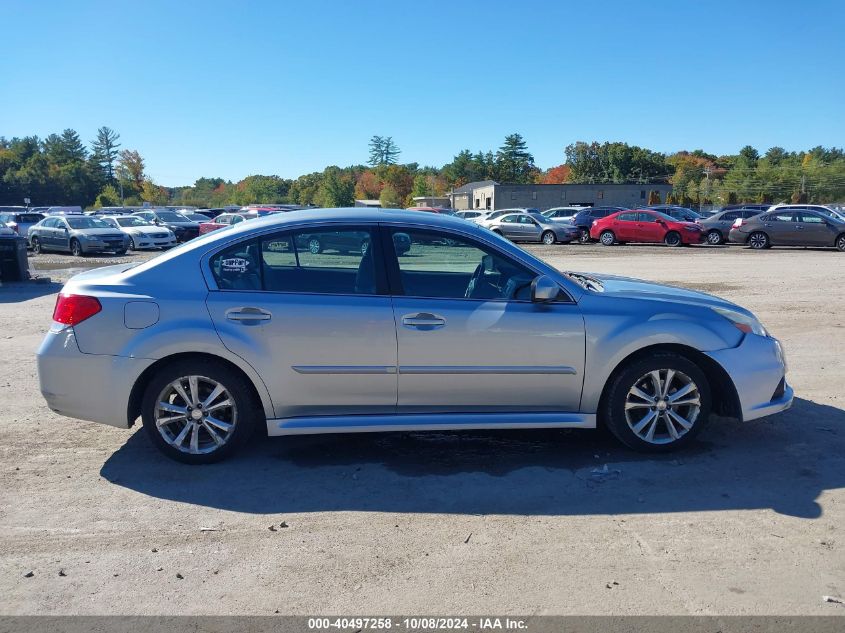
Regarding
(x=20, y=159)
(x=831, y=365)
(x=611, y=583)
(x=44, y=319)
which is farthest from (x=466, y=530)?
(x=20, y=159)

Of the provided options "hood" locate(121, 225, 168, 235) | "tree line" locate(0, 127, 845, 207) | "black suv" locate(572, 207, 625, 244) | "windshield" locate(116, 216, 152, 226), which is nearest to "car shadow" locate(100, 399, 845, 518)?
"hood" locate(121, 225, 168, 235)

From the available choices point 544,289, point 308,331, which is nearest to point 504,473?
point 544,289

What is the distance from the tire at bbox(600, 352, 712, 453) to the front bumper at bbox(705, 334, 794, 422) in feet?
0.66

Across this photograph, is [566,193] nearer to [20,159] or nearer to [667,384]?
[667,384]

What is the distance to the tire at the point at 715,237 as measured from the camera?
28328 millimetres

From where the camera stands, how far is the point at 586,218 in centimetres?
3173

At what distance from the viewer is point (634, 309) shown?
458 cm

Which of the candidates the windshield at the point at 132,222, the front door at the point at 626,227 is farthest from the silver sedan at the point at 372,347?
the windshield at the point at 132,222

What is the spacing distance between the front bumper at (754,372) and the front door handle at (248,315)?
3.06m

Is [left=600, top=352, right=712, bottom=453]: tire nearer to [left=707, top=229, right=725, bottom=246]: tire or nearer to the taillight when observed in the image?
the taillight

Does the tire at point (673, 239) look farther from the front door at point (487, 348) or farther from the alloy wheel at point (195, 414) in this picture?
the alloy wheel at point (195, 414)

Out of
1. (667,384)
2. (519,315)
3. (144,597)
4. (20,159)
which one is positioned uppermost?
(20,159)

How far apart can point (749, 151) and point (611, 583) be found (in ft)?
504

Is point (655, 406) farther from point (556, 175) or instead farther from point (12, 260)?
point (556, 175)
